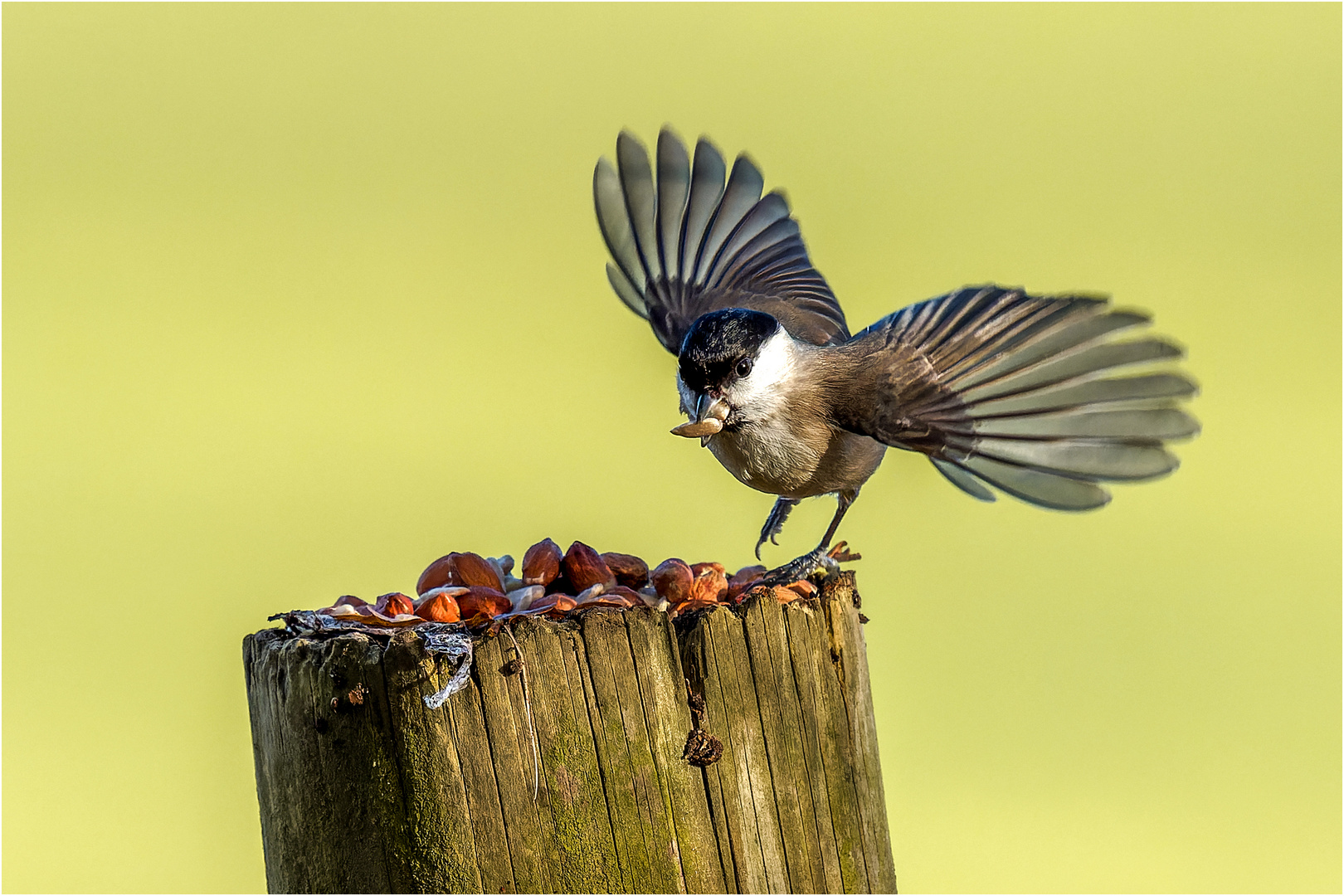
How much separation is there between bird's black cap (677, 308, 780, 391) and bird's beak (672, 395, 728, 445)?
29 mm

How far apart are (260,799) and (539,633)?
55 centimetres

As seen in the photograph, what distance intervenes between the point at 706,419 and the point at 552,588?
40cm

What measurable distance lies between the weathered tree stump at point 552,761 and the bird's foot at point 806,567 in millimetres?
402

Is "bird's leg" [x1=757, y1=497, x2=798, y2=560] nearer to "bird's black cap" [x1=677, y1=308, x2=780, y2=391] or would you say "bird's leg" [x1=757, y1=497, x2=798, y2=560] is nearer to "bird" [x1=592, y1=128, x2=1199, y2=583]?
"bird" [x1=592, y1=128, x2=1199, y2=583]

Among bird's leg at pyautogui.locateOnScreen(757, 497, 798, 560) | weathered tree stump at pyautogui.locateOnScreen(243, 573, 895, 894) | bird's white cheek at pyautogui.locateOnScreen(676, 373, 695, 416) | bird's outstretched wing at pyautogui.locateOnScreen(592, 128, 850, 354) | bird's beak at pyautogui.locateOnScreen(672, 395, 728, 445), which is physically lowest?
weathered tree stump at pyautogui.locateOnScreen(243, 573, 895, 894)

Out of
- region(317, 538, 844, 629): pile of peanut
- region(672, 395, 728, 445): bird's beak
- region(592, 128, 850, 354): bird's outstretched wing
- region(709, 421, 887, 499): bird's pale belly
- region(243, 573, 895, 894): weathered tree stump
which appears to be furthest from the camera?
region(592, 128, 850, 354): bird's outstretched wing

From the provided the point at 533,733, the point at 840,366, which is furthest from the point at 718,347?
the point at 533,733

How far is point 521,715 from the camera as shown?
1.47m

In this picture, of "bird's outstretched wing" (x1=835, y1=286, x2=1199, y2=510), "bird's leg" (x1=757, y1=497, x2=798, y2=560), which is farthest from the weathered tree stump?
"bird's leg" (x1=757, y1=497, x2=798, y2=560)

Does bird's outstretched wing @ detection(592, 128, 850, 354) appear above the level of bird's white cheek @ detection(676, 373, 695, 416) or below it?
above

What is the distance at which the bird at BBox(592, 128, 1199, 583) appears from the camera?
1745mm

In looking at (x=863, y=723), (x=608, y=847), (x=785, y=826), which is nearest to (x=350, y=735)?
(x=608, y=847)

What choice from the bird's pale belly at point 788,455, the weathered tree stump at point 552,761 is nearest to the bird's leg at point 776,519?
the bird's pale belly at point 788,455

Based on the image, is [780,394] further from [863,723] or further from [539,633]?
[539,633]
